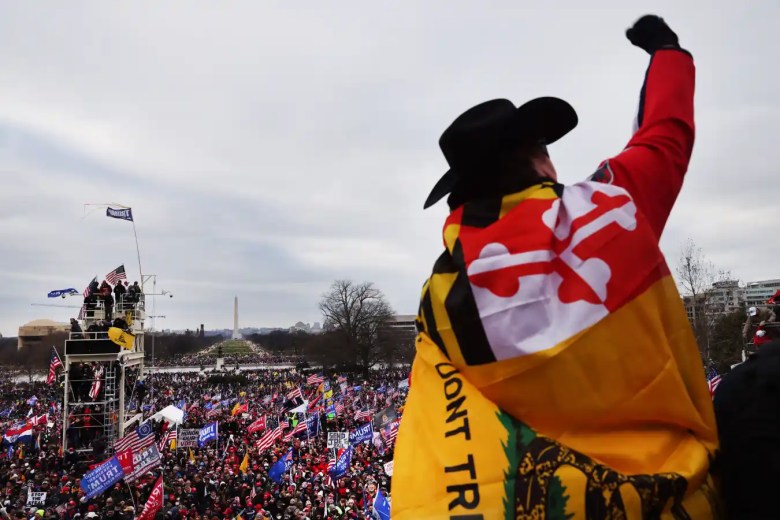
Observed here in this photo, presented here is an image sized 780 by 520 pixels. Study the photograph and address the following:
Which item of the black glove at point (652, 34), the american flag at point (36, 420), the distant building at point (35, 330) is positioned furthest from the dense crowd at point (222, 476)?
the distant building at point (35, 330)

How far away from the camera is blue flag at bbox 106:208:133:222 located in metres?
28.3

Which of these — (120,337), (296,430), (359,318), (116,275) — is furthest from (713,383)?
(359,318)

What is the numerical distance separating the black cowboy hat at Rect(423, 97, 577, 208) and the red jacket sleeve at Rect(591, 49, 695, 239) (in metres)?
0.22

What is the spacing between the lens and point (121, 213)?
2859 centimetres

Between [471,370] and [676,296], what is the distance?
1.94 feet

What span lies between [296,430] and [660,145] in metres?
21.0

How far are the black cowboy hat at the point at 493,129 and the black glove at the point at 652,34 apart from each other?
447mm

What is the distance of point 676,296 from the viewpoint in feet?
5.01

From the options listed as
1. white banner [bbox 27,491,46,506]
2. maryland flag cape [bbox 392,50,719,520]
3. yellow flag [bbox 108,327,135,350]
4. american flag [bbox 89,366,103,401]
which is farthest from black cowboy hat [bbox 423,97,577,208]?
american flag [bbox 89,366,103,401]

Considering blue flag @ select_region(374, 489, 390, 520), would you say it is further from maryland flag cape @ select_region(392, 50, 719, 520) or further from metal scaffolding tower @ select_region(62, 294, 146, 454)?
metal scaffolding tower @ select_region(62, 294, 146, 454)

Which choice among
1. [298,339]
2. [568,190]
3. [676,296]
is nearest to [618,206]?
[568,190]

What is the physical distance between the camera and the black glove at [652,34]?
1.91 meters

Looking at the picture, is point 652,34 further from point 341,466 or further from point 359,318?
point 359,318

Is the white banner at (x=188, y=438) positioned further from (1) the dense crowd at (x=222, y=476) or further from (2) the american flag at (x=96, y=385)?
(2) the american flag at (x=96, y=385)
